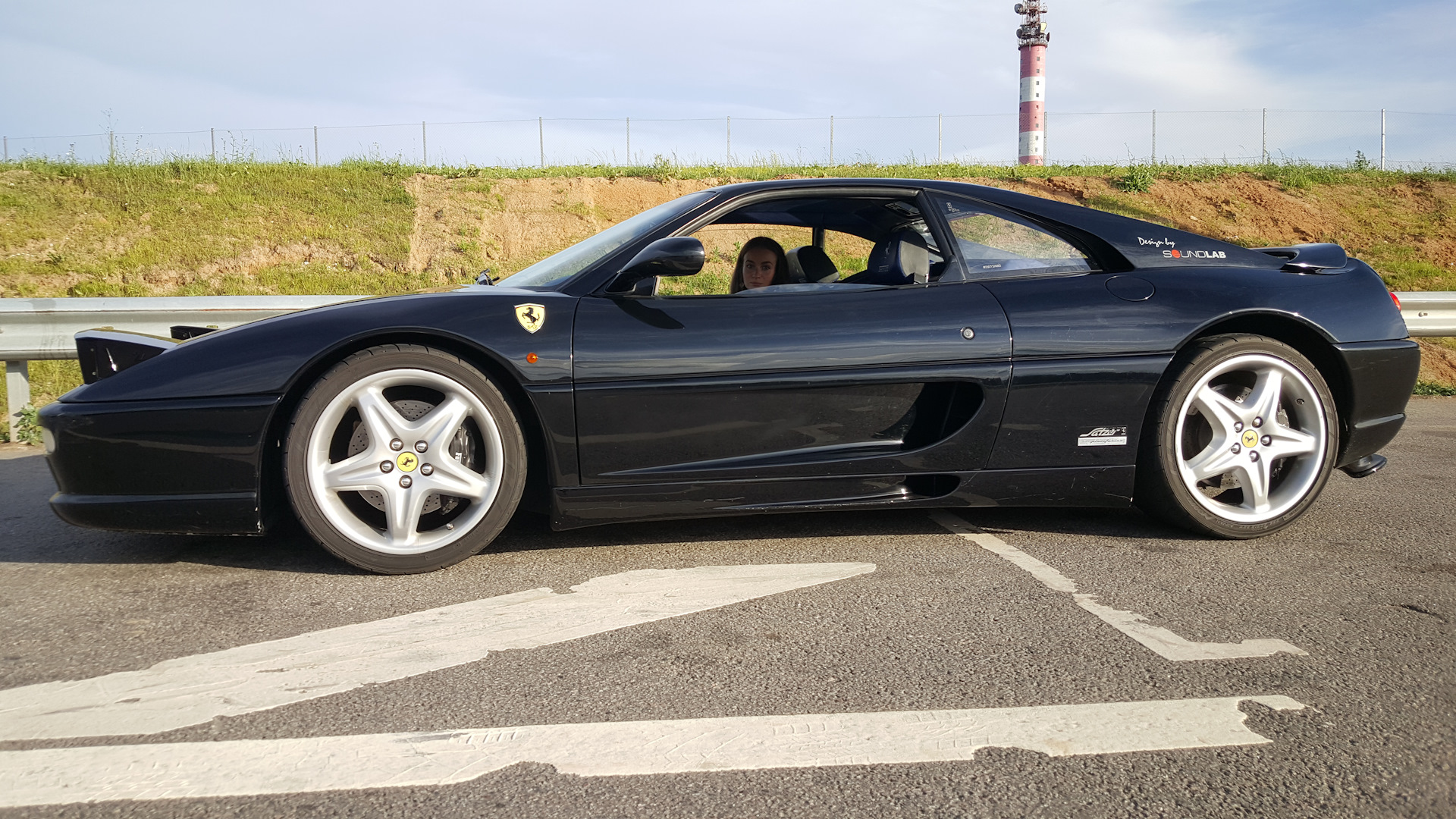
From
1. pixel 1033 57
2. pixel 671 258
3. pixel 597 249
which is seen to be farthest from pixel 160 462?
pixel 1033 57

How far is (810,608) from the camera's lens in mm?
2520

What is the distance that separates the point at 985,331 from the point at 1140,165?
Result: 771 inches

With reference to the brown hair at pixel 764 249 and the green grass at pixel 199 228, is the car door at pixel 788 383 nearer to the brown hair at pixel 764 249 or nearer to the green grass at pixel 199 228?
the brown hair at pixel 764 249

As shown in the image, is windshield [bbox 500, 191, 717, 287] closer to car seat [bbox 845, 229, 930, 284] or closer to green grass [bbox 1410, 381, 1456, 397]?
car seat [bbox 845, 229, 930, 284]

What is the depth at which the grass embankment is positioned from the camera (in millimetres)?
15125

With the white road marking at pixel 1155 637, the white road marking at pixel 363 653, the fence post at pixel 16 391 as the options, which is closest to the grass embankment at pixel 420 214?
the fence post at pixel 16 391

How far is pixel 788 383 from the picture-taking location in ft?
9.53

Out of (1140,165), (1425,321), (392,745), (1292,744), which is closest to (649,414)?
(392,745)

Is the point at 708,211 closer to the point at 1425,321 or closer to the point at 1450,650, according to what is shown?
the point at 1450,650

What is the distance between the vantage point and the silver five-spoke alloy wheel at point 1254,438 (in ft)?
10.5

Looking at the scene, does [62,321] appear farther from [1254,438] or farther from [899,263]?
[1254,438]

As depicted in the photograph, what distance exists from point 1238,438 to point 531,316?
2.43 m

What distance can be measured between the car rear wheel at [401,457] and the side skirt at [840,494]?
0.25 metres

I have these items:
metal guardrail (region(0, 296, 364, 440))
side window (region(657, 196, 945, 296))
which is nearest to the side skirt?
side window (region(657, 196, 945, 296))
